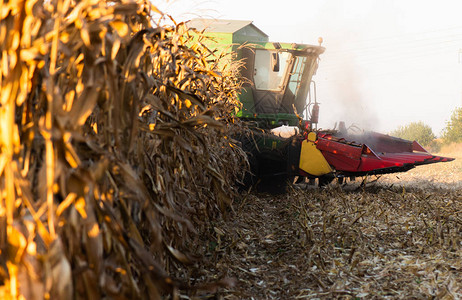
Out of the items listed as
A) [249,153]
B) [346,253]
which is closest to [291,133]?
[249,153]

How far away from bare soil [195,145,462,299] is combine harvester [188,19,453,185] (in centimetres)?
115

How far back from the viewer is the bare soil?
120 inches

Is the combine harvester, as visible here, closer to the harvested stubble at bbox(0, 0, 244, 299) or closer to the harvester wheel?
the harvester wheel

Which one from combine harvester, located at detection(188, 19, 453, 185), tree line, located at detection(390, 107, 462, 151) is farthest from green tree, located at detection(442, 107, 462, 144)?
combine harvester, located at detection(188, 19, 453, 185)

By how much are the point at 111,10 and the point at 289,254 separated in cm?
282

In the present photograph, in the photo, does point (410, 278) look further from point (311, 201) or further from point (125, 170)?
point (311, 201)

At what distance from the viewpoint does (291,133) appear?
329 inches

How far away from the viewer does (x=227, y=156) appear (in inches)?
215

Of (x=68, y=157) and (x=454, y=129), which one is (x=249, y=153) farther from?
(x=454, y=129)

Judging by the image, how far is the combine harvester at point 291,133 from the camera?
6.91m

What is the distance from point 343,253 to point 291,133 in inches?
186

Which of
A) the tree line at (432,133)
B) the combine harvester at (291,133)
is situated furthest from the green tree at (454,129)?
the combine harvester at (291,133)

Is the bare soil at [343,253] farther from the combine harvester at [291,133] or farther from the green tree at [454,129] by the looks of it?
the green tree at [454,129]

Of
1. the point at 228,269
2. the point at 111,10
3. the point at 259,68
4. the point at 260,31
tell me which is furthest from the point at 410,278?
the point at 260,31
